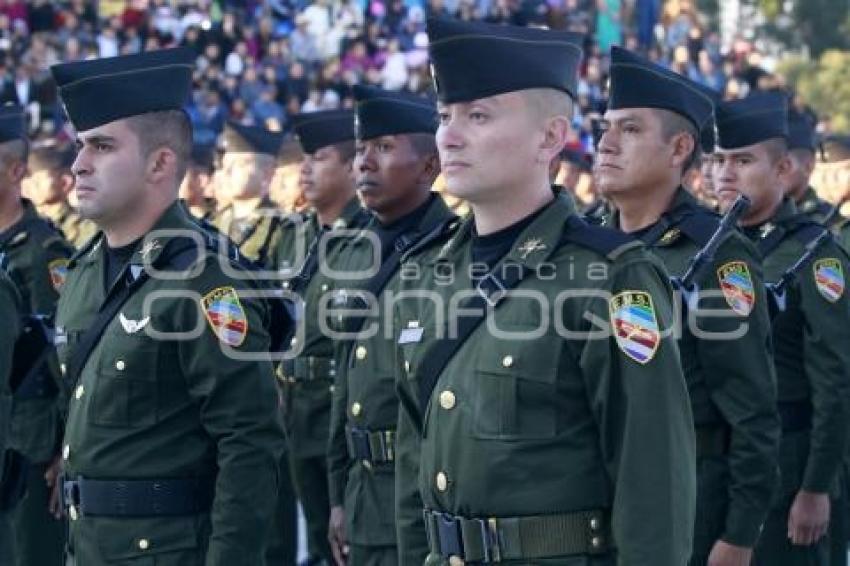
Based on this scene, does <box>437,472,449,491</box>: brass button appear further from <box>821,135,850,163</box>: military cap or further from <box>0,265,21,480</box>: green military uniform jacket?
<box>821,135,850,163</box>: military cap

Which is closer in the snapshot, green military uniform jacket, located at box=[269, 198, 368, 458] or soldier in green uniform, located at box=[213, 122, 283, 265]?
green military uniform jacket, located at box=[269, 198, 368, 458]

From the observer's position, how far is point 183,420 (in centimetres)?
467

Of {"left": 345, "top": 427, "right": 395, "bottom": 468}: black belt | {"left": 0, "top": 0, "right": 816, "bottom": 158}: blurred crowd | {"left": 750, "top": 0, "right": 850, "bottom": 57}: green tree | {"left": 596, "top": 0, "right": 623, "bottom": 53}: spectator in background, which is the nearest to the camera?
{"left": 345, "top": 427, "right": 395, "bottom": 468}: black belt

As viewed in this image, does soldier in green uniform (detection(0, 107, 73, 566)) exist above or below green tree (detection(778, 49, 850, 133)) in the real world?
above

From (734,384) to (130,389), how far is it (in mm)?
1841

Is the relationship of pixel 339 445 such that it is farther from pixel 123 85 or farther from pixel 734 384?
pixel 123 85

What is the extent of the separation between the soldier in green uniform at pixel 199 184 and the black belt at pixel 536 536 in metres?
7.75

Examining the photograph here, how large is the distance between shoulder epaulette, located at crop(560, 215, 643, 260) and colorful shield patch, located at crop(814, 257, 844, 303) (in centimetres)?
286

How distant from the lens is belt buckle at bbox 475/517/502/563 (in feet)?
12.3

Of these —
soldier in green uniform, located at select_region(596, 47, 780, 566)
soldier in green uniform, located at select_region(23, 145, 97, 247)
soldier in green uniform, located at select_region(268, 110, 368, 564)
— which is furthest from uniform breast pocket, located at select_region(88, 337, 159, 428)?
A: soldier in green uniform, located at select_region(23, 145, 97, 247)

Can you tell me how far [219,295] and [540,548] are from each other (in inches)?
54.7

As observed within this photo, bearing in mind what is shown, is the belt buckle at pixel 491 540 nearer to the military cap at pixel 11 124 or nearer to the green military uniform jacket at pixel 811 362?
the green military uniform jacket at pixel 811 362

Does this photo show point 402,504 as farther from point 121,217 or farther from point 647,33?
point 647,33

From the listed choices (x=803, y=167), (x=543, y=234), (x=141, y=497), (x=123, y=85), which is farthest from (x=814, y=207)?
(x=543, y=234)
